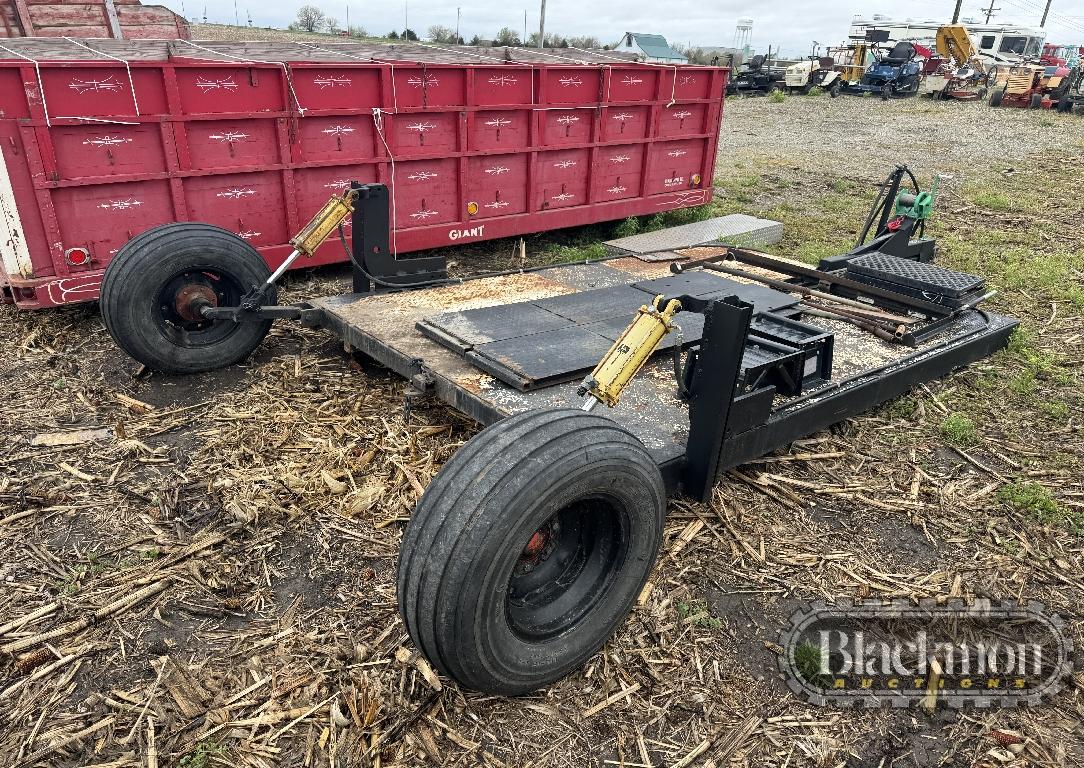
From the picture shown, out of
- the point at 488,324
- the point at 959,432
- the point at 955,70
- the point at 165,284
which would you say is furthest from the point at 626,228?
the point at 955,70

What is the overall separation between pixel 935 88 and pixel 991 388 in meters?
28.0

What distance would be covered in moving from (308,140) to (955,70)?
3375 cm

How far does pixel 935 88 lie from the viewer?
2866 cm

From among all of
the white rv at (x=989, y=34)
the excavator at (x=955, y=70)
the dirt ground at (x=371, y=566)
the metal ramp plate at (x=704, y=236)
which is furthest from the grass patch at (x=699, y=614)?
the white rv at (x=989, y=34)

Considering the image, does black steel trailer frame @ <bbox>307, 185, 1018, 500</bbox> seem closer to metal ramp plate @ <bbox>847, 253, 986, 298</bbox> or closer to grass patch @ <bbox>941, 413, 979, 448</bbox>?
metal ramp plate @ <bbox>847, 253, 986, 298</bbox>

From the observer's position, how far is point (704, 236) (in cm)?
894

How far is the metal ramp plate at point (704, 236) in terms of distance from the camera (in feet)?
25.7

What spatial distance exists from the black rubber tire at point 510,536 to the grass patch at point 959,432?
9.40ft

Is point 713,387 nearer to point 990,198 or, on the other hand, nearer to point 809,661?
point 809,661

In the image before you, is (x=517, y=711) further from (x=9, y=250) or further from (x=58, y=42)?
(x=58, y=42)

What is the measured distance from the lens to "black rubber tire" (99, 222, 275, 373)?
4906mm

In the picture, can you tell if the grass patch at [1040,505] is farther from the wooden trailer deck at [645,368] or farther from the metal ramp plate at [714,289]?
the metal ramp plate at [714,289]

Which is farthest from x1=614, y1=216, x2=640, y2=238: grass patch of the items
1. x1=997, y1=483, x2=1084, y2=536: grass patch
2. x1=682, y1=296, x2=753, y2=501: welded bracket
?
x1=682, y1=296, x2=753, y2=501: welded bracket

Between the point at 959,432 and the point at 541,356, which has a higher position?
the point at 541,356
